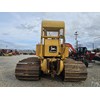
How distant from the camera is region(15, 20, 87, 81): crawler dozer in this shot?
24.8 feet

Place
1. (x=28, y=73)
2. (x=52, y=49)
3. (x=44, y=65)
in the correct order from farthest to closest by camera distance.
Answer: (x=52, y=49)
(x=28, y=73)
(x=44, y=65)

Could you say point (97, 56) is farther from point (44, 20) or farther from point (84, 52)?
point (44, 20)

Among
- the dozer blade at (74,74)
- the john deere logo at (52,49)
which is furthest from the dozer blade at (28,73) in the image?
the dozer blade at (74,74)

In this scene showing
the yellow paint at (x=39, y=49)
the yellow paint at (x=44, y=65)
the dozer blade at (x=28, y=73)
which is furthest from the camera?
the yellow paint at (x=39, y=49)

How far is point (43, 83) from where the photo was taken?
24.4 ft

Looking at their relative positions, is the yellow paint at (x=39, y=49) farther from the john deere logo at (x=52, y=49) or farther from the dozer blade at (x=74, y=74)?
the dozer blade at (x=74, y=74)

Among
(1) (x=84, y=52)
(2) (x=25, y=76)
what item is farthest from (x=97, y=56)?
(2) (x=25, y=76)

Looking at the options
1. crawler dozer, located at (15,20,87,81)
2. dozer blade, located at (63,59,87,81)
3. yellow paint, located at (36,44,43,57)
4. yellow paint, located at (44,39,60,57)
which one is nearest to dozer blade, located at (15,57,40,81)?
crawler dozer, located at (15,20,87,81)

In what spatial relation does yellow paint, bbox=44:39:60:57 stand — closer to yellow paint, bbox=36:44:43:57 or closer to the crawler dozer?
the crawler dozer

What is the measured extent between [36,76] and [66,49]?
158 cm

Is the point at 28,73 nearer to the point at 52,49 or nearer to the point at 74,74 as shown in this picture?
the point at 52,49

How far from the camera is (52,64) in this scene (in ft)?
24.8

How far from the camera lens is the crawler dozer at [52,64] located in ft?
24.8

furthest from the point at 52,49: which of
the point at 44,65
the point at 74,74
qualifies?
the point at 74,74
